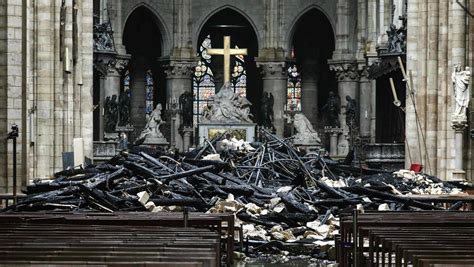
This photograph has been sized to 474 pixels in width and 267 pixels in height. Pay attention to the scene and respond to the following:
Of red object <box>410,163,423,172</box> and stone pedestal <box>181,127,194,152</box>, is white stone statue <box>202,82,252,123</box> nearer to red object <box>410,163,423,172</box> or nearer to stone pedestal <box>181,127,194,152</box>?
stone pedestal <box>181,127,194,152</box>

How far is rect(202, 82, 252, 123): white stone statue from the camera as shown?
Result: 5722 centimetres

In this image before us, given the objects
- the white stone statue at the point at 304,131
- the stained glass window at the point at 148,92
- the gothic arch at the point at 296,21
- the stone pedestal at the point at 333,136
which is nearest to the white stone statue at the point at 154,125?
the stained glass window at the point at 148,92

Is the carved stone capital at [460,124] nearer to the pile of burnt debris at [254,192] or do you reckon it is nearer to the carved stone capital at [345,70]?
the pile of burnt debris at [254,192]

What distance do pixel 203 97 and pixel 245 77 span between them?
2.35 m

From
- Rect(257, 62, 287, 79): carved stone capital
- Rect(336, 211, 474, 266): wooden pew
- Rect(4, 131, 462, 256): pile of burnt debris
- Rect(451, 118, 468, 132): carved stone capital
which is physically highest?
Rect(257, 62, 287, 79): carved stone capital

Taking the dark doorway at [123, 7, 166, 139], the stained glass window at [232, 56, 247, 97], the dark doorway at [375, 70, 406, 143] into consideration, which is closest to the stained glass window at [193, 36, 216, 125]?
the stained glass window at [232, 56, 247, 97]

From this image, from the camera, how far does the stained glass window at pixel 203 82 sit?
66.8 meters

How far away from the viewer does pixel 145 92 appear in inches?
2516

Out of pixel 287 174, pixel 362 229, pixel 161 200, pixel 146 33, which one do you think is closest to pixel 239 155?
pixel 287 174

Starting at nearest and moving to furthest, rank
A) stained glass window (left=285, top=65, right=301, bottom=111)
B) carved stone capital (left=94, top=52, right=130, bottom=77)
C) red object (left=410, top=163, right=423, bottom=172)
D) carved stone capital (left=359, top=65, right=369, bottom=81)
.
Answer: red object (left=410, top=163, right=423, bottom=172) < carved stone capital (left=94, top=52, right=130, bottom=77) < carved stone capital (left=359, top=65, right=369, bottom=81) < stained glass window (left=285, top=65, right=301, bottom=111)

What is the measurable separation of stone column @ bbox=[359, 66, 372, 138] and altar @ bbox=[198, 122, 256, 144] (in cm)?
495

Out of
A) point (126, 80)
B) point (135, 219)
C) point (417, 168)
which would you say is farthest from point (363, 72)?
point (135, 219)

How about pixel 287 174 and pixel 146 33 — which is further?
pixel 146 33

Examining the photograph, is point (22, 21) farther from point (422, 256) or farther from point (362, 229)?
→ point (422, 256)
